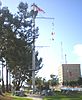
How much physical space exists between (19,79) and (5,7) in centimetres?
5725

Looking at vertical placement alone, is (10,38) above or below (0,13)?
below

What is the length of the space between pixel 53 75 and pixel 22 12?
482 feet

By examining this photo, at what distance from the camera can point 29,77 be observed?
104 meters

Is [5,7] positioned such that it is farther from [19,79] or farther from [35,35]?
[19,79]

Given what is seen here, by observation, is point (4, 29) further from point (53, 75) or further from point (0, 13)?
point (53, 75)

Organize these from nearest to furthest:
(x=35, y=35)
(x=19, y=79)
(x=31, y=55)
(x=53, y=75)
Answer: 1. (x=35, y=35)
2. (x=31, y=55)
3. (x=19, y=79)
4. (x=53, y=75)

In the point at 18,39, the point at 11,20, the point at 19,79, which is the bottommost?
the point at 19,79

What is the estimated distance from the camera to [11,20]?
4512 cm

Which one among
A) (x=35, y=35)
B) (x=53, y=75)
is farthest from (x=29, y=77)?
(x=53, y=75)

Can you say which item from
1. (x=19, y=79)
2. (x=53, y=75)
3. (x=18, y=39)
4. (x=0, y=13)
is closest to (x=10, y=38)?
(x=18, y=39)

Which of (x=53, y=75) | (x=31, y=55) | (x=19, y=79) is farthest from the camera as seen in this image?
(x=53, y=75)

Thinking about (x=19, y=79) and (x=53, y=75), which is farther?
(x=53, y=75)

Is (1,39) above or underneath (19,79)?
above

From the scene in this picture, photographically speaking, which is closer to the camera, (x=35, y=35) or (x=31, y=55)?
(x=35, y=35)
